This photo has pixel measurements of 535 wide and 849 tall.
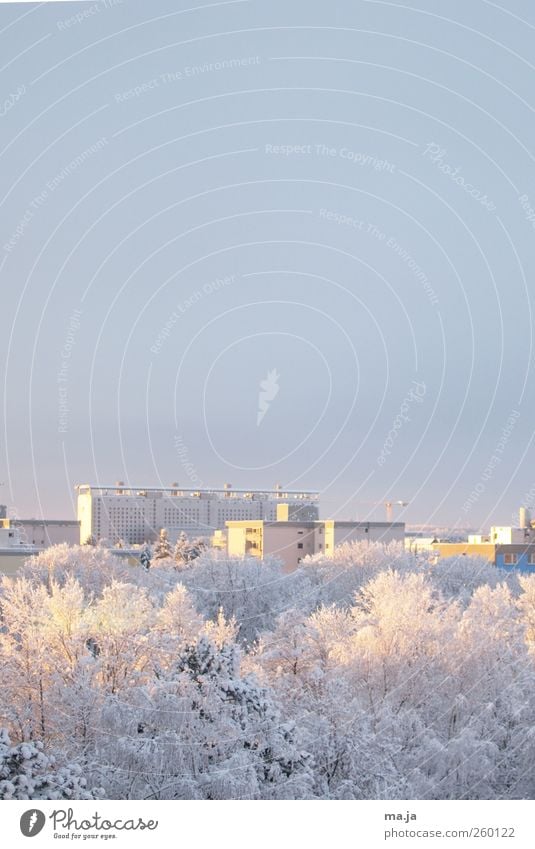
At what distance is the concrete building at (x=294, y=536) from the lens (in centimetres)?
3669

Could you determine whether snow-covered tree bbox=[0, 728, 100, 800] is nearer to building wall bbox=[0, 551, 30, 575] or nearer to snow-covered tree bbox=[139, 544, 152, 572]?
building wall bbox=[0, 551, 30, 575]

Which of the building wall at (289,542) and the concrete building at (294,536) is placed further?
the concrete building at (294,536)

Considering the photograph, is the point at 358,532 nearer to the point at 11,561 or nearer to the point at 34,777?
the point at 11,561

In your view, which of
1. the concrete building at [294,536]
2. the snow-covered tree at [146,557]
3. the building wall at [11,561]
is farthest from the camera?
the concrete building at [294,536]

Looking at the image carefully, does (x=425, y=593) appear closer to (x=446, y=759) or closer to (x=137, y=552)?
(x=446, y=759)

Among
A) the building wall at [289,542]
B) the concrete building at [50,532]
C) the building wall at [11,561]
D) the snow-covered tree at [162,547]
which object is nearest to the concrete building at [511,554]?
the building wall at [289,542]

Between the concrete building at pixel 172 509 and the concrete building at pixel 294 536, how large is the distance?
2.49 feet

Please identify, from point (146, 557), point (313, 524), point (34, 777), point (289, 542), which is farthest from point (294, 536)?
point (34, 777)

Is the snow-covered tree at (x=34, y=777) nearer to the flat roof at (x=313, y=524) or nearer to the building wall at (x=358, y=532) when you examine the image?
the building wall at (x=358, y=532)

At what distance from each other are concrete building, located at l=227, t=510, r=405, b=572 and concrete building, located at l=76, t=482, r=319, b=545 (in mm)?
758

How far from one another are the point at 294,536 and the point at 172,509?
26.4ft

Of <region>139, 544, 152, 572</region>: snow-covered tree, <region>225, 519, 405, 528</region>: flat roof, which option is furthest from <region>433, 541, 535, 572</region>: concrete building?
<region>139, 544, 152, 572</region>: snow-covered tree

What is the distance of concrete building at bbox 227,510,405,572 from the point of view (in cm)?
3669
